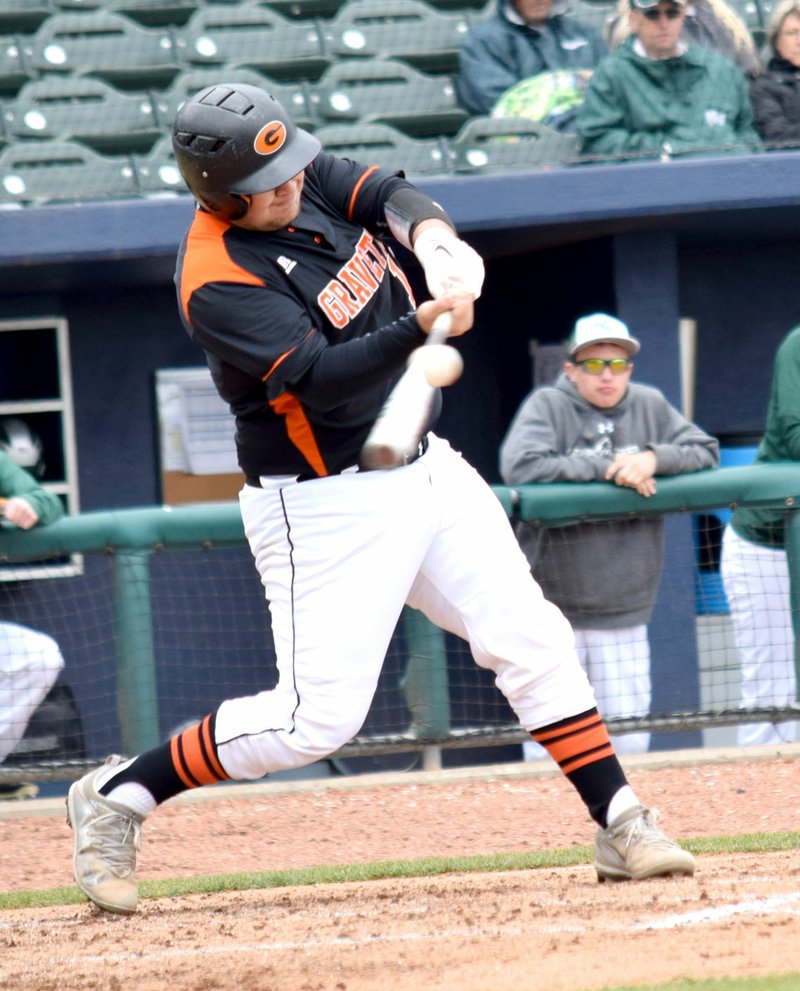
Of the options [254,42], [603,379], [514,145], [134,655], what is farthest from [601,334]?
[254,42]

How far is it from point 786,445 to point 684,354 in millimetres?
1863

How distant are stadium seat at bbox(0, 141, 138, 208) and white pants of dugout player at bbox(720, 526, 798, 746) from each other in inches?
115

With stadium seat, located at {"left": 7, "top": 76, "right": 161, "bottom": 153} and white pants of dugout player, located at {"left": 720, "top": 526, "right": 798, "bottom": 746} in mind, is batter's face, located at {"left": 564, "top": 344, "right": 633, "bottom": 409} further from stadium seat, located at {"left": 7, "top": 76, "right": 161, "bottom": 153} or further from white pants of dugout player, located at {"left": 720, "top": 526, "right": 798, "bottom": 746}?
stadium seat, located at {"left": 7, "top": 76, "right": 161, "bottom": 153}

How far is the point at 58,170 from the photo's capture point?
6668 mm

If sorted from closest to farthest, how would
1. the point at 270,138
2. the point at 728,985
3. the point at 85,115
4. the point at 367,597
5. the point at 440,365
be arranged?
1. the point at 728,985
2. the point at 440,365
3. the point at 270,138
4. the point at 367,597
5. the point at 85,115

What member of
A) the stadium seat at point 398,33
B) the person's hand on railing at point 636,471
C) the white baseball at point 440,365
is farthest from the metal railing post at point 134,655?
the stadium seat at point 398,33

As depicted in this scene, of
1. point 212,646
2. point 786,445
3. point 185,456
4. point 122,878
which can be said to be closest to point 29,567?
point 212,646

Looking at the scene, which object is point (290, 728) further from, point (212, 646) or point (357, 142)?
point (357, 142)

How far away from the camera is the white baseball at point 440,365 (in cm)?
276

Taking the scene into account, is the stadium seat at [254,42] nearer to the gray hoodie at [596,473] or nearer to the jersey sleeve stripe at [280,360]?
the gray hoodie at [596,473]

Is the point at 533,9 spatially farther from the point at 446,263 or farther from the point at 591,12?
the point at 446,263

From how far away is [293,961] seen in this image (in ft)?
9.44

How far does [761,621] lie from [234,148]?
2927mm

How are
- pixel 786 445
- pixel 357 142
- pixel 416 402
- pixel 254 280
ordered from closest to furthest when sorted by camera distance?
pixel 416 402, pixel 254 280, pixel 786 445, pixel 357 142
